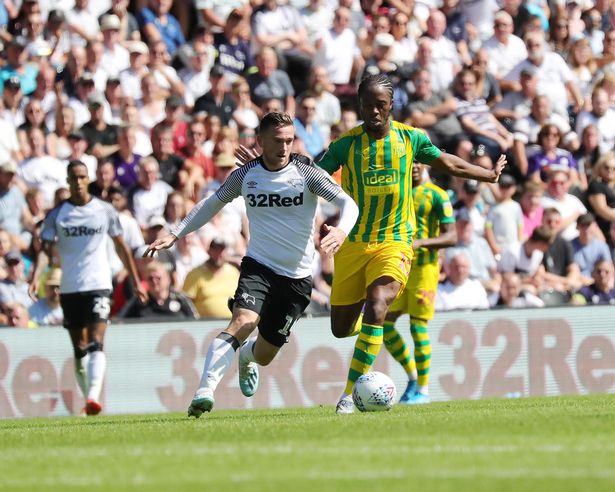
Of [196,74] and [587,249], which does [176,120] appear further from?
[587,249]

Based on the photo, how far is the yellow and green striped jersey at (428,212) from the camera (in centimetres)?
1465

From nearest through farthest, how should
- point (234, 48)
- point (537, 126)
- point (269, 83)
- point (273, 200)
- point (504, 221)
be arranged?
point (273, 200) < point (504, 221) < point (269, 83) < point (234, 48) < point (537, 126)

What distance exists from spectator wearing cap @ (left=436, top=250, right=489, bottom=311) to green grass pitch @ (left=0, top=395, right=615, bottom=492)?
6.45 meters

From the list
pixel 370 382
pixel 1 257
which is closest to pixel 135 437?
pixel 370 382

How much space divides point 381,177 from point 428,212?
2.69 metres

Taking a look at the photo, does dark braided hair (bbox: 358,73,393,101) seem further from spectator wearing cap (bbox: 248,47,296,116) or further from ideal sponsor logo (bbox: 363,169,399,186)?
spectator wearing cap (bbox: 248,47,296,116)

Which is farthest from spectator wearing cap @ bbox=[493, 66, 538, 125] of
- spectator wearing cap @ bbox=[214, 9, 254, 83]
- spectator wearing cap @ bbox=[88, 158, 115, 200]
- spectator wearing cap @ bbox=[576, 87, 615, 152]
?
spectator wearing cap @ bbox=[88, 158, 115, 200]

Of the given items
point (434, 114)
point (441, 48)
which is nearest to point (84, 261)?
point (434, 114)

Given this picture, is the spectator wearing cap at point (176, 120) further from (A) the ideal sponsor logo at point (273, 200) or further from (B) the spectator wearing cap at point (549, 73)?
(A) the ideal sponsor logo at point (273, 200)

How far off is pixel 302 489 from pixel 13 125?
43.5 ft

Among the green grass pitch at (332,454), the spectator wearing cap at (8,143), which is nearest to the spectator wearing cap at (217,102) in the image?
the spectator wearing cap at (8,143)

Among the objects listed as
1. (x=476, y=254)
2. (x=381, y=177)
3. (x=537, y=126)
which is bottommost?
(x=476, y=254)

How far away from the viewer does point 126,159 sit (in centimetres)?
1873

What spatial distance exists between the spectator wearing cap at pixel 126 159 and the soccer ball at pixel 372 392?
7601 mm
